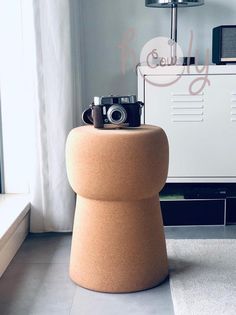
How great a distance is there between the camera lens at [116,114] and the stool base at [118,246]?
0.28m

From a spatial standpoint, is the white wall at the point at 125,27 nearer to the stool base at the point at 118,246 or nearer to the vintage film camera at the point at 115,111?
the vintage film camera at the point at 115,111

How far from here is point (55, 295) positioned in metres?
1.64

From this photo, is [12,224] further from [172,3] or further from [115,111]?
[172,3]

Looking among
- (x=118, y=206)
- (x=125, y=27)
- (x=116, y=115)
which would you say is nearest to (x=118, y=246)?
(x=118, y=206)

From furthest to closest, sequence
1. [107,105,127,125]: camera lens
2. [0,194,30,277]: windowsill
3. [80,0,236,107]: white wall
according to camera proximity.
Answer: [80,0,236,107]: white wall < [0,194,30,277]: windowsill < [107,105,127,125]: camera lens

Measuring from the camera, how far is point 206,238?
2.17m

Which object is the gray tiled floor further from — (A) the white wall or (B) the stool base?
(A) the white wall

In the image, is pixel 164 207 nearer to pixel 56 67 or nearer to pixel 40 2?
pixel 56 67

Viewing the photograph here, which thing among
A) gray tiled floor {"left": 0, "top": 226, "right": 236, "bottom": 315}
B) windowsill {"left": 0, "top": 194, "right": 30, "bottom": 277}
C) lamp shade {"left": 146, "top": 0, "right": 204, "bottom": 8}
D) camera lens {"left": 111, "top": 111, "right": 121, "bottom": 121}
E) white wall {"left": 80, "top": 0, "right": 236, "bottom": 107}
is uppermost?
lamp shade {"left": 146, "top": 0, "right": 204, "bottom": 8}

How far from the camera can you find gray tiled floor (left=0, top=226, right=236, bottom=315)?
1.53 m

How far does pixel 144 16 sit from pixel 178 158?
811 mm

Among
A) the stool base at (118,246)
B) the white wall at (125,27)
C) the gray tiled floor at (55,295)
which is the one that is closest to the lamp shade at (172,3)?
the white wall at (125,27)

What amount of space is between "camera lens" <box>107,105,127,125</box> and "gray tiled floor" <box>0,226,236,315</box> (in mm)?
594

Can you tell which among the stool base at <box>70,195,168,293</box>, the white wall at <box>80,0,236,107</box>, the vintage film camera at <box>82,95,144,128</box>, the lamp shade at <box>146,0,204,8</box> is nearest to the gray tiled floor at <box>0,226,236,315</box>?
the stool base at <box>70,195,168,293</box>
